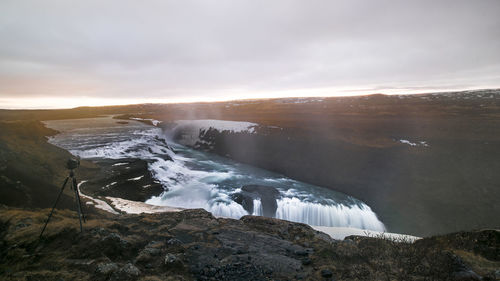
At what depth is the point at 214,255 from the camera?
8789 millimetres

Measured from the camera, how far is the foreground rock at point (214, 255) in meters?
6.86

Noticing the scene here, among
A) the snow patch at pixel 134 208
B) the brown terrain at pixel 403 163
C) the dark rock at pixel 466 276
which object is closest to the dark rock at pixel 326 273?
the dark rock at pixel 466 276

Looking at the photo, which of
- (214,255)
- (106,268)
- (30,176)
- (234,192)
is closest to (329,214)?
(234,192)

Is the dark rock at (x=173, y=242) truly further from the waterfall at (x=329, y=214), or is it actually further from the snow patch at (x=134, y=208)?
the waterfall at (x=329, y=214)

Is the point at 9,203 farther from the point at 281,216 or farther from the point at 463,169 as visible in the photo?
the point at 463,169

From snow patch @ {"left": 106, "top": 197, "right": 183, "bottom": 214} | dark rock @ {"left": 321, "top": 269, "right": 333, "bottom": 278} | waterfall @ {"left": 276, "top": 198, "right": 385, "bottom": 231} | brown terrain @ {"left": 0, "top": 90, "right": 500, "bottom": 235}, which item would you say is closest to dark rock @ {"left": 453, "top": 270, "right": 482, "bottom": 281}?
dark rock @ {"left": 321, "top": 269, "right": 333, "bottom": 278}

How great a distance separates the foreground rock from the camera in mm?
6859

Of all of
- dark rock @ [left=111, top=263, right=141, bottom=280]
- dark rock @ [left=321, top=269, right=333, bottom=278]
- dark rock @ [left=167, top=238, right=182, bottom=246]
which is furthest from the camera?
dark rock @ [left=167, top=238, right=182, bottom=246]

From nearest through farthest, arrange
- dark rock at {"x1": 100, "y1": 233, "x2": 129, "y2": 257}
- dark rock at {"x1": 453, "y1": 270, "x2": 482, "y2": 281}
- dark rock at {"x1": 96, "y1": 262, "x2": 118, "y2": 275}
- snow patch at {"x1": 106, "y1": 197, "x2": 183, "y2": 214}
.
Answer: dark rock at {"x1": 453, "y1": 270, "x2": 482, "y2": 281}
dark rock at {"x1": 96, "y1": 262, "x2": 118, "y2": 275}
dark rock at {"x1": 100, "y1": 233, "x2": 129, "y2": 257}
snow patch at {"x1": 106, "y1": 197, "x2": 183, "y2": 214}

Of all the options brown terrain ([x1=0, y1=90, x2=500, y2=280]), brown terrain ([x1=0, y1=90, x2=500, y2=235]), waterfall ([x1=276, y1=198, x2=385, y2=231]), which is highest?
brown terrain ([x1=0, y1=90, x2=500, y2=280])

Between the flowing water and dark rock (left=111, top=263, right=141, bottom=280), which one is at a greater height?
dark rock (left=111, top=263, right=141, bottom=280)

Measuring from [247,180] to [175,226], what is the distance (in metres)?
22.9

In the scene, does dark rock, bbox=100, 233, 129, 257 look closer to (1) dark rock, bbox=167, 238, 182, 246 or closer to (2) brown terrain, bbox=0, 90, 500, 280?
(2) brown terrain, bbox=0, 90, 500, 280

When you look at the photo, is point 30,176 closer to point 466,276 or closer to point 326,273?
point 326,273
